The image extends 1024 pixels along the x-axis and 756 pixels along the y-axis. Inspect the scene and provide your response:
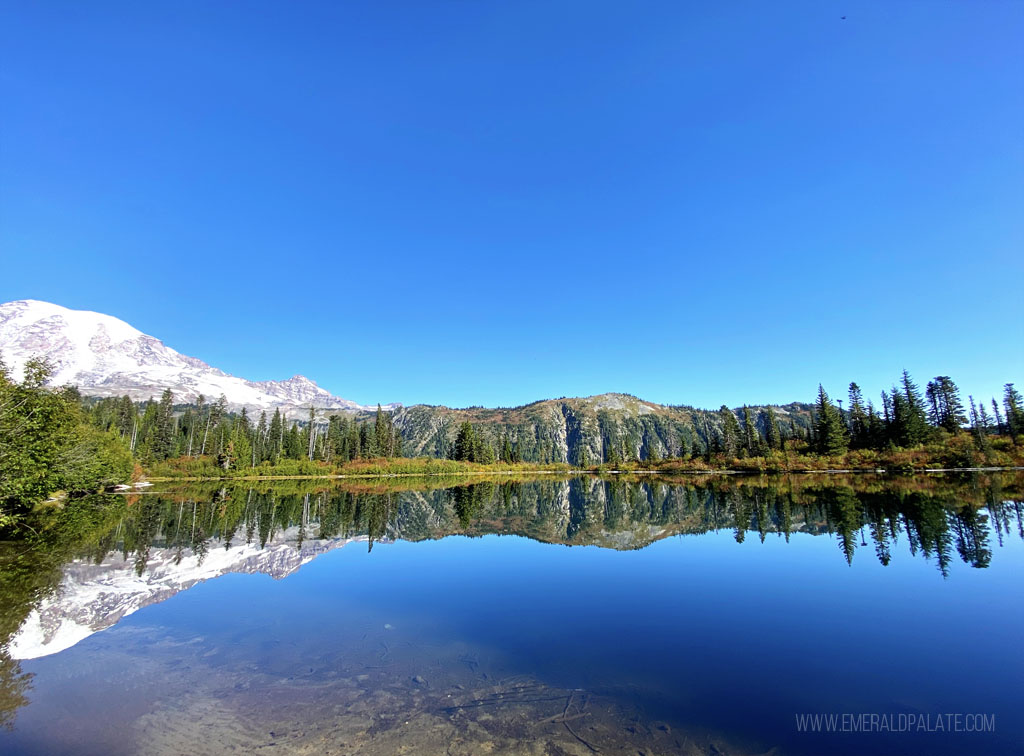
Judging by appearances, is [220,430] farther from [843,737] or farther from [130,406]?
[843,737]

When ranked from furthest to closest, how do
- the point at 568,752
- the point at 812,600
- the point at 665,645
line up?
1. the point at 812,600
2. the point at 665,645
3. the point at 568,752

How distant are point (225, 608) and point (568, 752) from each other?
10956mm

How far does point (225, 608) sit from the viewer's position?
494 inches

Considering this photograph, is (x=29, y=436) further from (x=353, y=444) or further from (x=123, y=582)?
(x=353, y=444)

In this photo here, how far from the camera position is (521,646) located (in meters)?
9.45

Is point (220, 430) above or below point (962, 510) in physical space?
above

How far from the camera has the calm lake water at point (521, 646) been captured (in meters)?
6.21

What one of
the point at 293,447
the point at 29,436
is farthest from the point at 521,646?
the point at 293,447

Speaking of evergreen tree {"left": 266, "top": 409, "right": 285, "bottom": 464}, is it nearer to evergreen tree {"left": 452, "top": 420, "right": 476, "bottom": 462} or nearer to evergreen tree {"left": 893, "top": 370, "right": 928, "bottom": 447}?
evergreen tree {"left": 452, "top": 420, "right": 476, "bottom": 462}

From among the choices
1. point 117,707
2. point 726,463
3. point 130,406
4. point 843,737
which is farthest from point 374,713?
point 130,406

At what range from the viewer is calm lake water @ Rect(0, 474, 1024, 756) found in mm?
6211

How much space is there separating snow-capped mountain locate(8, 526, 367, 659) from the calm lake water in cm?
10

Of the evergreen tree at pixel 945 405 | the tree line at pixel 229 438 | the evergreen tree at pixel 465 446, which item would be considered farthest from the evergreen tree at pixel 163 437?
the evergreen tree at pixel 945 405

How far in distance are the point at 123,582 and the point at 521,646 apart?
13.5 metres
